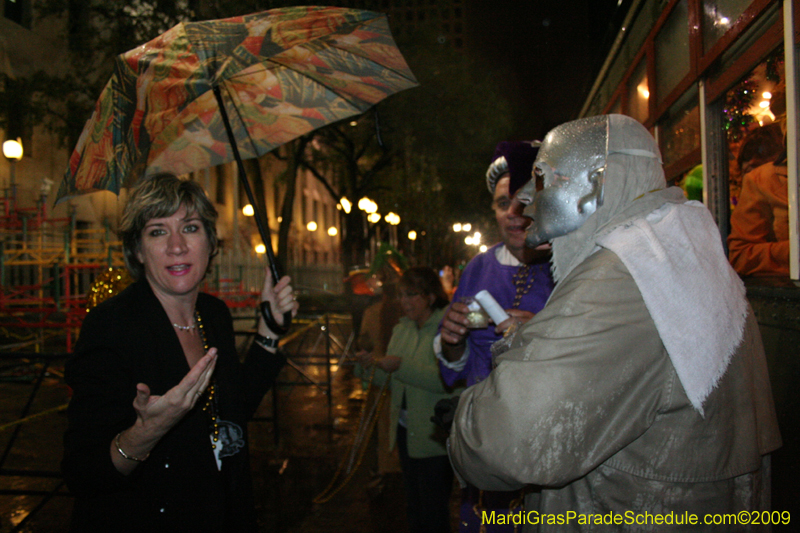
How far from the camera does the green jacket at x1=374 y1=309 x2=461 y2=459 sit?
12.1ft

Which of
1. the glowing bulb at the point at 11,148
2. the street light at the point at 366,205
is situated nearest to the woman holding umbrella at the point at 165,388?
the glowing bulb at the point at 11,148

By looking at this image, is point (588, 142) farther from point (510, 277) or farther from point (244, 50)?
point (244, 50)

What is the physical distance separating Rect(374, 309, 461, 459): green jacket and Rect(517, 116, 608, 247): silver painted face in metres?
2.13

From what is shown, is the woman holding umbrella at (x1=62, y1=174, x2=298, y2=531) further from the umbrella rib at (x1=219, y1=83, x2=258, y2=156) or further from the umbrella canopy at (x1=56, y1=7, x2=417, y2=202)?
the umbrella rib at (x1=219, y1=83, x2=258, y2=156)

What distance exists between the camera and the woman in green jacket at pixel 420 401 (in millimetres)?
3660

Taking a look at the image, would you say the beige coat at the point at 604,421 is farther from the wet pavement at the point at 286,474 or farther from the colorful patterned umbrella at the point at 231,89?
the wet pavement at the point at 286,474

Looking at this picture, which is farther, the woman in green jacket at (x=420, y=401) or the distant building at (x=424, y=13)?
Result: the distant building at (x=424, y=13)

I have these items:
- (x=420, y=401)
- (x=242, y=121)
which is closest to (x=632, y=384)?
(x=420, y=401)

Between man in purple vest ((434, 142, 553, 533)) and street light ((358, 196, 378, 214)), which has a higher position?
street light ((358, 196, 378, 214))

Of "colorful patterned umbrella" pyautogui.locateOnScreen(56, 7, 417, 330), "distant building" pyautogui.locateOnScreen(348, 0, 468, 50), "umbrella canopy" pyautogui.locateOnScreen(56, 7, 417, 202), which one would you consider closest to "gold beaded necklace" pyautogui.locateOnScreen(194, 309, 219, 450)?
"colorful patterned umbrella" pyautogui.locateOnScreen(56, 7, 417, 330)

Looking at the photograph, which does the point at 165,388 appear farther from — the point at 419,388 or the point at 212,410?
the point at 419,388

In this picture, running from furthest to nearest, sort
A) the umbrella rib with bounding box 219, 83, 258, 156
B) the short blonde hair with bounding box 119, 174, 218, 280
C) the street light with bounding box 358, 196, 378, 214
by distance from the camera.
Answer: the street light with bounding box 358, 196, 378, 214 → the umbrella rib with bounding box 219, 83, 258, 156 → the short blonde hair with bounding box 119, 174, 218, 280

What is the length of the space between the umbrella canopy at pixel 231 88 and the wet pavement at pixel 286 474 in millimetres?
2126

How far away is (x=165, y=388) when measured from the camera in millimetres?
2152
